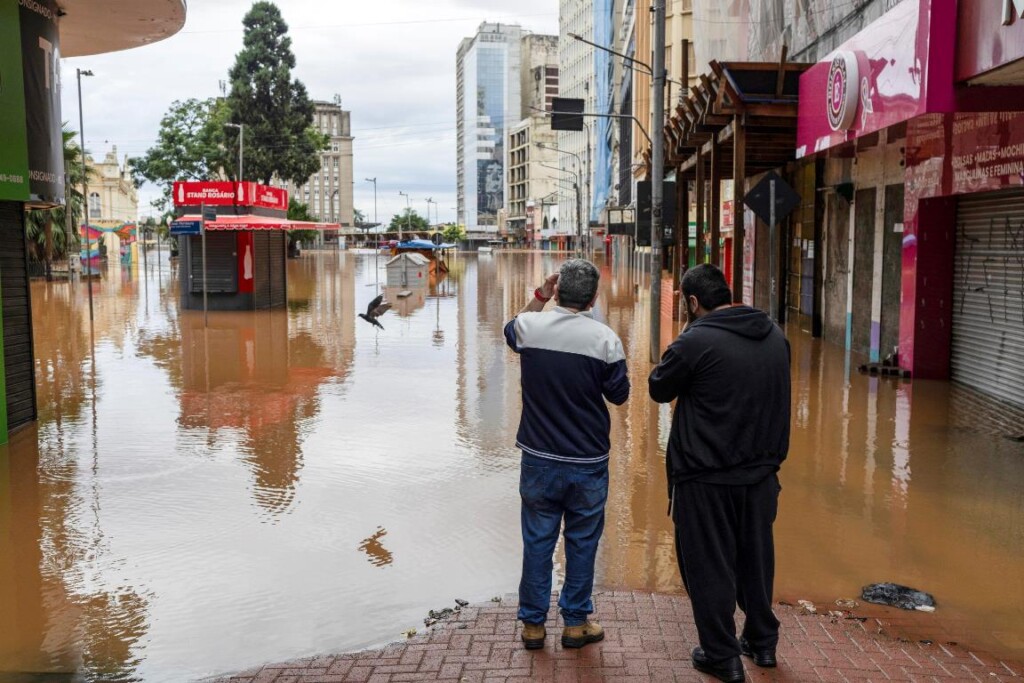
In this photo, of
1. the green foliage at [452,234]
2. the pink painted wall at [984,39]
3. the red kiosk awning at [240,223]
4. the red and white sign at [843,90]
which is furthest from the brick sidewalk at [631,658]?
the green foliage at [452,234]

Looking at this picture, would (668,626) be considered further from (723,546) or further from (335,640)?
(335,640)

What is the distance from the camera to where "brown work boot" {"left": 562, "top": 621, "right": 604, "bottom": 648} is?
4723 millimetres

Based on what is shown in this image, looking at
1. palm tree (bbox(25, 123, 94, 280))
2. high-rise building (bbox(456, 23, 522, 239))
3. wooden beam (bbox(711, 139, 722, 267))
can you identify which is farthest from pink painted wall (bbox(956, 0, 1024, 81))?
high-rise building (bbox(456, 23, 522, 239))

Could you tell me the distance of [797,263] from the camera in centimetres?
2261

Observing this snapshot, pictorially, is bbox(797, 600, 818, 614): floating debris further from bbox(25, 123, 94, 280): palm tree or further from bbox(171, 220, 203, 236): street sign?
bbox(25, 123, 94, 280): palm tree

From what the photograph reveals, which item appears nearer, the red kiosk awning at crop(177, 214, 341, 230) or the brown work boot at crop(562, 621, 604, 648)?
the brown work boot at crop(562, 621, 604, 648)

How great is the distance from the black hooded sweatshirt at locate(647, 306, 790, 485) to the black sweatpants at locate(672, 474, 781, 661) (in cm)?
8

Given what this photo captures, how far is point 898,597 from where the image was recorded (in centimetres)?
559

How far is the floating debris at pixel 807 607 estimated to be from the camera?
5359 mm

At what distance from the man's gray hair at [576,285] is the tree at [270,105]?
55981mm

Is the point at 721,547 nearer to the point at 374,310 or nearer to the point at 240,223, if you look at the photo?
the point at 374,310

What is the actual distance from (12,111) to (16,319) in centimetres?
223

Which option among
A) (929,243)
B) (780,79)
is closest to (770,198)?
(929,243)

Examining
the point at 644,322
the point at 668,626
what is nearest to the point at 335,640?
the point at 668,626
